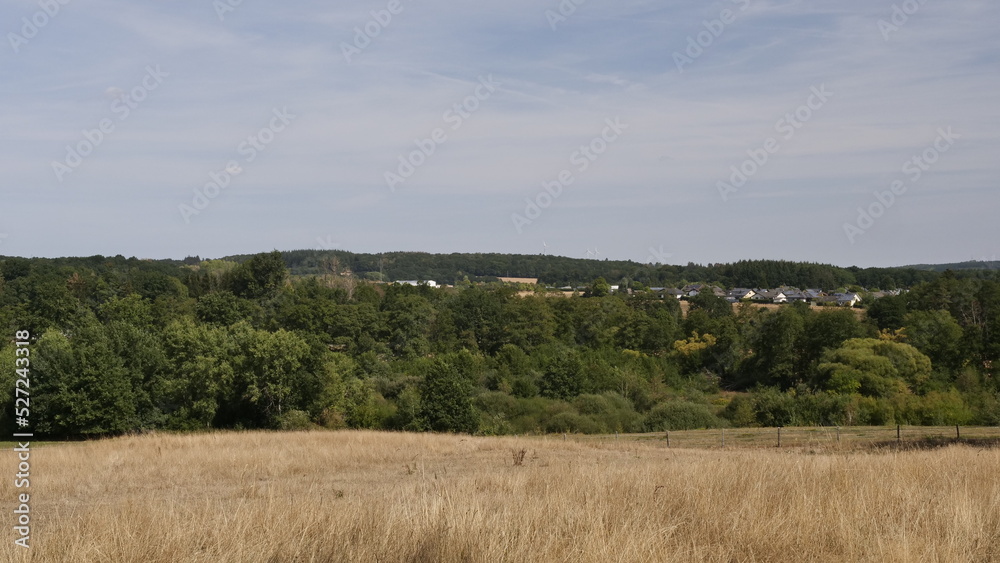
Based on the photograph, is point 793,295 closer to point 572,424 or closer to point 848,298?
point 848,298

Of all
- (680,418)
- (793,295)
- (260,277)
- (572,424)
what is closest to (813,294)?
(793,295)

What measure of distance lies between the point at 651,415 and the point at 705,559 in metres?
51.0

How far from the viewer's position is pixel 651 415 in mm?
56031

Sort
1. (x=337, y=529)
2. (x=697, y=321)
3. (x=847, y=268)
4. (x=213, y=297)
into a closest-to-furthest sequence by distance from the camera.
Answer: (x=337, y=529)
(x=213, y=297)
(x=697, y=321)
(x=847, y=268)

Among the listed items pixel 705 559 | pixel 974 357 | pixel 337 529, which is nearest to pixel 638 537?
pixel 705 559

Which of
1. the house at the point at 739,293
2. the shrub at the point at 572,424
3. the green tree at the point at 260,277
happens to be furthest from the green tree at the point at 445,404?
the house at the point at 739,293

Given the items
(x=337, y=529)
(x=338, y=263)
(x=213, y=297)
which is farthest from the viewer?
(x=338, y=263)

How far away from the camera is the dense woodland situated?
52062 millimetres

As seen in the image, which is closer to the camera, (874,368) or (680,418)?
(680,418)

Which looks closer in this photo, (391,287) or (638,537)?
(638,537)

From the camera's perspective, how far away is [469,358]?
71.9m

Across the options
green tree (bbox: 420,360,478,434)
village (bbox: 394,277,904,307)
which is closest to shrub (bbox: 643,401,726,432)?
green tree (bbox: 420,360,478,434)

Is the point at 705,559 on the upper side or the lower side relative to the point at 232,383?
upper

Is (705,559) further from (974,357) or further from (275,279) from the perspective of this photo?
(275,279)
